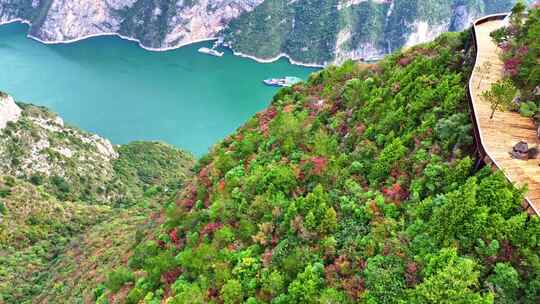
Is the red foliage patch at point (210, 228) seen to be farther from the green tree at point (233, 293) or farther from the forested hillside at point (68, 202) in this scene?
the forested hillside at point (68, 202)

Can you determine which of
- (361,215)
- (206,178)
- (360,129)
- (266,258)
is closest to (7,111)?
(206,178)

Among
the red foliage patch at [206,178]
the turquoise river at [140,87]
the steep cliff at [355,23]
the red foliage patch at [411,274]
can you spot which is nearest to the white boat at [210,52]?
the turquoise river at [140,87]

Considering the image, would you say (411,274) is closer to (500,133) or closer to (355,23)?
(500,133)

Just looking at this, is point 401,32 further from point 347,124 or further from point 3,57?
point 347,124

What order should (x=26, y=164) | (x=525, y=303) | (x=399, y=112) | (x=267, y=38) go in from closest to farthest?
(x=525, y=303)
(x=399, y=112)
(x=26, y=164)
(x=267, y=38)

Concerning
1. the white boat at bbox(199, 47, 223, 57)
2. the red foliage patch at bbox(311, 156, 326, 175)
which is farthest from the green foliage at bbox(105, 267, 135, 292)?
the white boat at bbox(199, 47, 223, 57)

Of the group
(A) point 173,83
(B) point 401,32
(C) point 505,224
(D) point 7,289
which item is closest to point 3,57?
(A) point 173,83

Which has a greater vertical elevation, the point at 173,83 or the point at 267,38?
the point at 267,38
